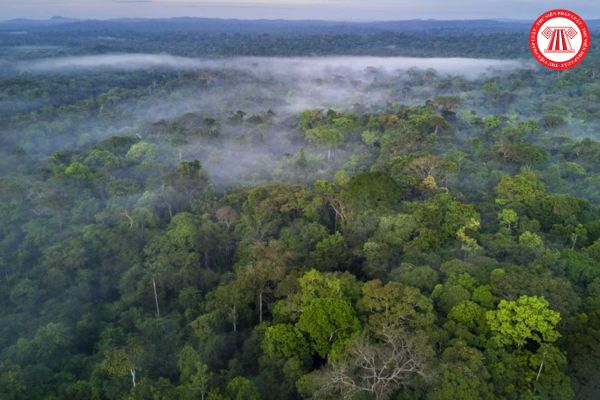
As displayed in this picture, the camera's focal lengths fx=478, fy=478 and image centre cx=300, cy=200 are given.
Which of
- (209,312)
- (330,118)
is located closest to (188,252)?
(209,312)

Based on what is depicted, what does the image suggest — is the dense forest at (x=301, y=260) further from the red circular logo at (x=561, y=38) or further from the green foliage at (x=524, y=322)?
the red circular logo at (x=561, y=38)

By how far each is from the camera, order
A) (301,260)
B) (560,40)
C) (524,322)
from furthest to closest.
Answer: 1. (560,40)
2. (301,260)
3. (524,322)

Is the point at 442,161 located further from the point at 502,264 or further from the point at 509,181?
the point at 502,264

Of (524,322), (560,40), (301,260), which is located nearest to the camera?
(524,322)

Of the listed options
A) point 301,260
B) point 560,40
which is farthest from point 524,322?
point 560,40

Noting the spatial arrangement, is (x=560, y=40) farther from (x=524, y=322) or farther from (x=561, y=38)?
(x=524, y=322)

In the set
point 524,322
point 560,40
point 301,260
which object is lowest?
point 301,260

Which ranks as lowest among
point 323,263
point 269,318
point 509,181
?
point 269,318
